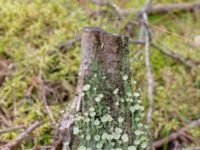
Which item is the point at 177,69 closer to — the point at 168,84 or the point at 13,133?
the point at 168,84

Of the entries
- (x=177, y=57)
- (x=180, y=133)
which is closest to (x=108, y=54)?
(x=180, y=133)

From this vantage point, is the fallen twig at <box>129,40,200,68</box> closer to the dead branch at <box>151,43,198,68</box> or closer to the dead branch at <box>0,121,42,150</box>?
the dead branch at <box>151,43,198,68</box>

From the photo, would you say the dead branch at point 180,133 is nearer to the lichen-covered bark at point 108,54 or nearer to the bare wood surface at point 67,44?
the bare wood surface at point 67,44

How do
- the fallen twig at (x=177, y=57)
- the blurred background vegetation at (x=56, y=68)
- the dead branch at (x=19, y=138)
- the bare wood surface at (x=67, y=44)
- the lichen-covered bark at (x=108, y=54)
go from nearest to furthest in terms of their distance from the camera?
the lichen-covered bark at (x=108, y=54) < the dead branch at (x=19, y=138) < the blurred background vegetation at (x=56, y=68) < the bare wood surface at (x=67, y=44) < the fallen twig at (x=177, y=57)

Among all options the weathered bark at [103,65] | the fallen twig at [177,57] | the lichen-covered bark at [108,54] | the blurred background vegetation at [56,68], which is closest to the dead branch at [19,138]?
the blurred background vegetation at [56,68]

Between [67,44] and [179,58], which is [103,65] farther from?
[179,58]

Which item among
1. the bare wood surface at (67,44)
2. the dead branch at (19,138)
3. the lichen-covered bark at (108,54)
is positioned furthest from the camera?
the bare wood surface at (67,44)

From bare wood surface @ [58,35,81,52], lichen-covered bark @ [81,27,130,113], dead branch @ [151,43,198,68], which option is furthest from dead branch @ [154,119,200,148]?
lichen-covered bark @ [81,27,130,113]

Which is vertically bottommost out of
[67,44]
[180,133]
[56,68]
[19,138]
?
[180,133]
